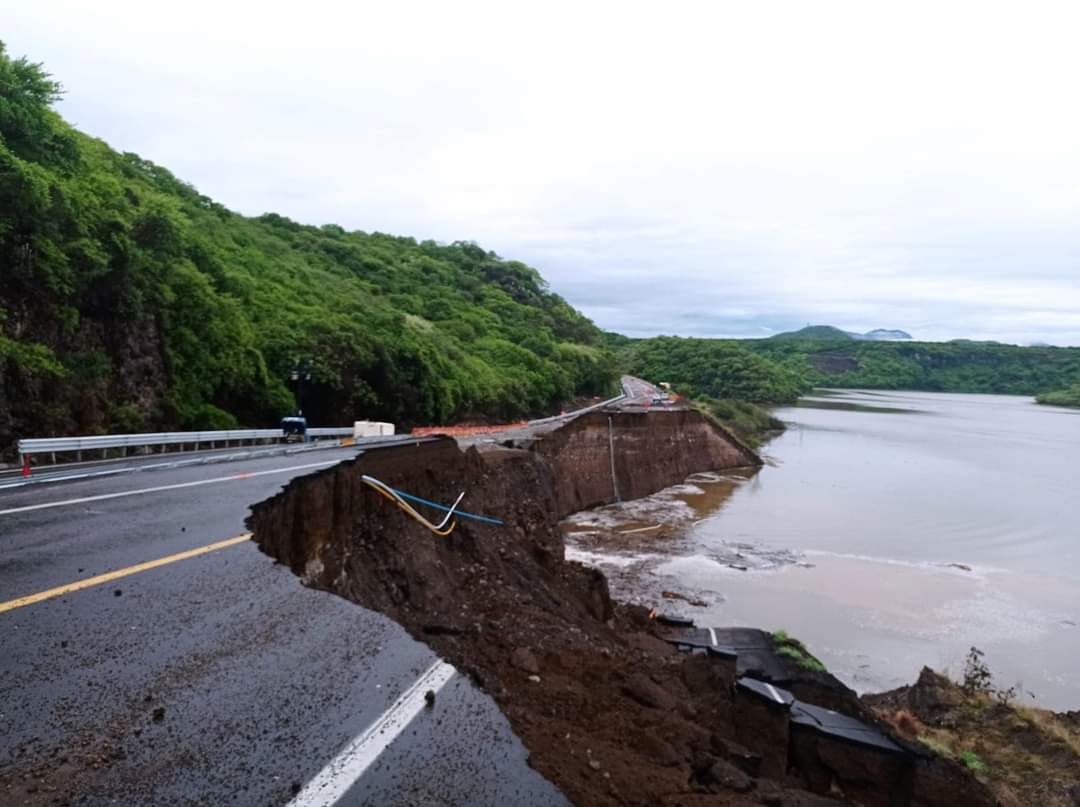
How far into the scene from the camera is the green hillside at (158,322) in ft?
57.8

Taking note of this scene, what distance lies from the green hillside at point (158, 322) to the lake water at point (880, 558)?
12849 mm

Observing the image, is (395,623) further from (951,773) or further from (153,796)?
(951,773)

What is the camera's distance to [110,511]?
856cm

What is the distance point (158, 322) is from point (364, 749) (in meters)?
22.9

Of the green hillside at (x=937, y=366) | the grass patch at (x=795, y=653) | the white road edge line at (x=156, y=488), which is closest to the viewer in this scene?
the white road edge line at (x=156, y=488)

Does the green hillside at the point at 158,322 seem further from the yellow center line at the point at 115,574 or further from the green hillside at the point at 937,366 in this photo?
the green hillside at the point at 937,366

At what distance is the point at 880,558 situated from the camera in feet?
98.3

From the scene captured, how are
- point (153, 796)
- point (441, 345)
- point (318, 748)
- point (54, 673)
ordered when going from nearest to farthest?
point (153, 796) → point (318, 748) → point (54, 673) → point (441, 345)

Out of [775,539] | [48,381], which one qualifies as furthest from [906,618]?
[48,381]

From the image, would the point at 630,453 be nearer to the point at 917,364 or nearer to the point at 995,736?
the point at 995,736

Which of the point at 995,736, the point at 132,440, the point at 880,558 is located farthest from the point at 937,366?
the point at 132,440

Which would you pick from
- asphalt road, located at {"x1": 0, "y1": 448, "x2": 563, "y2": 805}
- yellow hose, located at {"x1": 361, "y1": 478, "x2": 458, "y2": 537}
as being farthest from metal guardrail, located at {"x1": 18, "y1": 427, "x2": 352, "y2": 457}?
asphalt road, located at {"x1": 0, "y1": 448, "x2": 563, "y2": 805}

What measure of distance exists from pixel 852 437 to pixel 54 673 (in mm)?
78191

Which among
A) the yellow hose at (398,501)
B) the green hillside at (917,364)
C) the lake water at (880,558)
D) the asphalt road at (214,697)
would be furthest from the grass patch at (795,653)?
the green hillside at (917,364)
